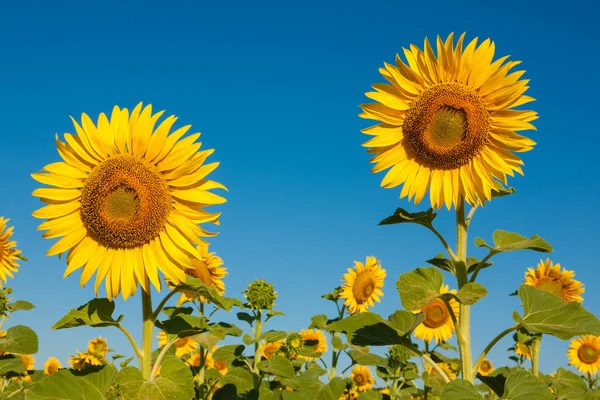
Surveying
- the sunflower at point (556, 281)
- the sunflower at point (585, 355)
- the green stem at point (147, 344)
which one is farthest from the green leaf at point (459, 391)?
the sunflower at point (585, 355)

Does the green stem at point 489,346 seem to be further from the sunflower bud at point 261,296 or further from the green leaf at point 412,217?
the sunflower bud at point 261,296

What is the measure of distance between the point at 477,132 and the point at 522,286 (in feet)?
4.94

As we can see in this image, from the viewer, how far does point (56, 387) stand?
13.2 ft

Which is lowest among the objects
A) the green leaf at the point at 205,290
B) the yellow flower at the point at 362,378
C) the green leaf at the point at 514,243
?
the green leaf at the point at 205,290

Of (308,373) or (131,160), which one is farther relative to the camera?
(308,373)

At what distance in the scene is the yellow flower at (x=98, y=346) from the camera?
939 centimetres

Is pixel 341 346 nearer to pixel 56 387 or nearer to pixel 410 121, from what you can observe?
pixel 410 121

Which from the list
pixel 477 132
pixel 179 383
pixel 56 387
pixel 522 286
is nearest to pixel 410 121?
pixel 477 132

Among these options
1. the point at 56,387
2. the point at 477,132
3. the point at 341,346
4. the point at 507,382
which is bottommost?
the point at 56,387

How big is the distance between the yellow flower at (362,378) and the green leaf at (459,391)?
9452 mm

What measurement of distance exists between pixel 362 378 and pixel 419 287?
9449mm

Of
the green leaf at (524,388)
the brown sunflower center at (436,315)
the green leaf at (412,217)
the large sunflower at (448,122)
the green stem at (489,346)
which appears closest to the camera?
the green leaf at (524,388)

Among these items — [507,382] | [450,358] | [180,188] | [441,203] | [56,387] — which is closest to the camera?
[507,382]

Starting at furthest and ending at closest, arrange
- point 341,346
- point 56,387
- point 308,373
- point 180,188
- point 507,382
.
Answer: point 341,346, point 308,373, point 180,188, point 56,387, point 507,382
